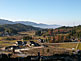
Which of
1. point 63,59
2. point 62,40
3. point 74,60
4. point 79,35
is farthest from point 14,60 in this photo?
point 79,35

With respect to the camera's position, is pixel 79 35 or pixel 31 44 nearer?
pixel 31 44

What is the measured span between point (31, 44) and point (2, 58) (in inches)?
358

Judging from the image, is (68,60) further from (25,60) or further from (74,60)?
(25,60)

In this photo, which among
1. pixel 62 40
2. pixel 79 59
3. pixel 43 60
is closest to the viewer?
pixel 43 60

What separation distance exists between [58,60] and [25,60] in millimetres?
2280

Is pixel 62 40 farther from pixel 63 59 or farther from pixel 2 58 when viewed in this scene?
pixel 2 58

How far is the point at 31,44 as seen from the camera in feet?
59.8

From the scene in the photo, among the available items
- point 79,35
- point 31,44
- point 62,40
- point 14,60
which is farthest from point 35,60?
point 79,35

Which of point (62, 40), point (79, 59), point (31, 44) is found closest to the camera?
point (79, 59)

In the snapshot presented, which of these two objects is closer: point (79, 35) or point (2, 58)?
point (2, 58)

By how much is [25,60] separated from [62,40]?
13.9 m

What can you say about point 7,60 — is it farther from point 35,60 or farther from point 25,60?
point 35,60

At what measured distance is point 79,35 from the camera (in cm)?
2662

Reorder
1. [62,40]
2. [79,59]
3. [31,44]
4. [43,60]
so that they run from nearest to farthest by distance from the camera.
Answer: [43,60] < [79,59] < [31,44] < [62,40]
